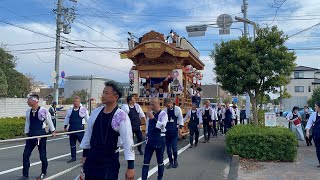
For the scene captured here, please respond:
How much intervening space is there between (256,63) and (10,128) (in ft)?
37.8

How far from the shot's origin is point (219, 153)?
12.1 m

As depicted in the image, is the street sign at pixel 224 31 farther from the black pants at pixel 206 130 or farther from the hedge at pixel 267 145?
the hedge at pixel 267 145

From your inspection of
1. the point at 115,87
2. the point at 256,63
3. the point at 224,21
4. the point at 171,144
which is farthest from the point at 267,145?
the point at 224,21

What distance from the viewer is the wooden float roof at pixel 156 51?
1475 centimetres

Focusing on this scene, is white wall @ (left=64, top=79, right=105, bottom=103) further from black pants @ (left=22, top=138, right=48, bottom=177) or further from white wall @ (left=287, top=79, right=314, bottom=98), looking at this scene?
black pants @ (left=22, top=138, right=48, bottom=177)

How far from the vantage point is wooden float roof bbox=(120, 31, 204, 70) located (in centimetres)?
1475

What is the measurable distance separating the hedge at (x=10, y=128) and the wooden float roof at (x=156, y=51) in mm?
6159

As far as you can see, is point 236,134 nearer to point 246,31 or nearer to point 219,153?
point 219,153

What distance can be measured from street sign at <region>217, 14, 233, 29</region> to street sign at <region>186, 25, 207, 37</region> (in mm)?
756

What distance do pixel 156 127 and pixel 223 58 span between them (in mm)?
7275

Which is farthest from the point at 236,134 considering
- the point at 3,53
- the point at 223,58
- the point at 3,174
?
the point at 3,53

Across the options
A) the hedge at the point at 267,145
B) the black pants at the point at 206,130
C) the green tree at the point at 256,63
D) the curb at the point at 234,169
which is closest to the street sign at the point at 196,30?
the green tree at the point at 256,63

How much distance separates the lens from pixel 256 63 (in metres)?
12.6

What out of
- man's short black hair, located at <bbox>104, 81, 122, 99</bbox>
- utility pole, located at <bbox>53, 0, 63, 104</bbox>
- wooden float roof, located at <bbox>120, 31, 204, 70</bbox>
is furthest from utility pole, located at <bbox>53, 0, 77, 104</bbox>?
man's short black hair, located at <bbox>104, 81, 122, 99</bbox>
